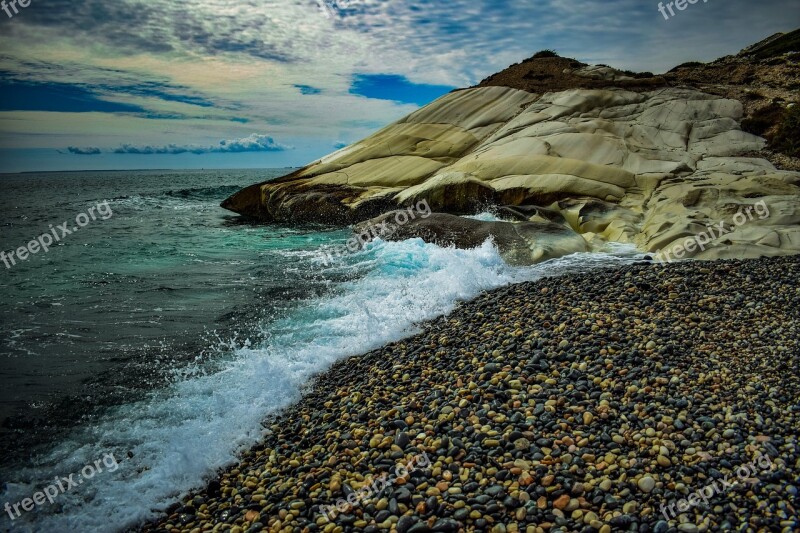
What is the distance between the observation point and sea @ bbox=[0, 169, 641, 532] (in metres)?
6.02

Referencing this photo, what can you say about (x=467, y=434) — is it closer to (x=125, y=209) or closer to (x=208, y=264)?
(x=208, y=264)

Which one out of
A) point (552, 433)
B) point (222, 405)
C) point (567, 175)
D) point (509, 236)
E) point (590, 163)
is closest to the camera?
point (552, 433)

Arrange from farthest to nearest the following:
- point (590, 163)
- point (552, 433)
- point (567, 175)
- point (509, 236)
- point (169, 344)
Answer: point (590, 163)
point (567, 175)
point (509, 236)
point (169, 344)
point (552, 433)

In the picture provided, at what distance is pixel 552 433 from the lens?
17.9 feet

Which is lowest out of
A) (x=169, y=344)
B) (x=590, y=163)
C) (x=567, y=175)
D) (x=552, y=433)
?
(x=552, y=433)

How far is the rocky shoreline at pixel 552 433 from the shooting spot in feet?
14.7

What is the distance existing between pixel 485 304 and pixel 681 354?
4.25m

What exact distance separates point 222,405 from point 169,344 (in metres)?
3.93

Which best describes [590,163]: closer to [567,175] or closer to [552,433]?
[567,175]

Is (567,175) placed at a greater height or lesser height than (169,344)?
greater

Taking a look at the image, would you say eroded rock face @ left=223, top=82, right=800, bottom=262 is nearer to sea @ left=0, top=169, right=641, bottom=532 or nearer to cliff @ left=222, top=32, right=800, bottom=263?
cliff @ left=222, top=32, right=800, bottom=263

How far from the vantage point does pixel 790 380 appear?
6.01 m

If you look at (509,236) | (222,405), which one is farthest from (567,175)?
(222,405)

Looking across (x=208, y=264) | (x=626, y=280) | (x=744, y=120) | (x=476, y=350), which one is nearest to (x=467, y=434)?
(x=476, y=350)
